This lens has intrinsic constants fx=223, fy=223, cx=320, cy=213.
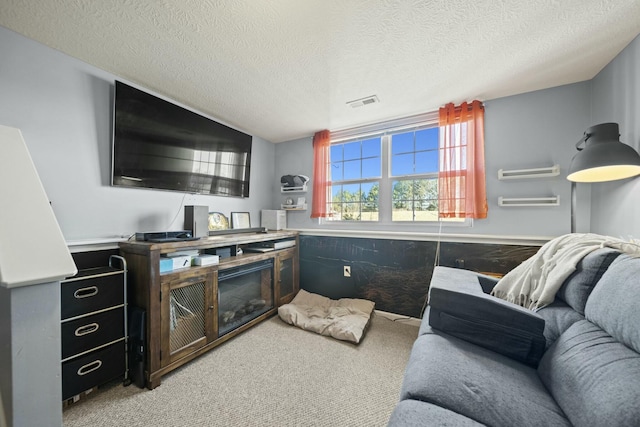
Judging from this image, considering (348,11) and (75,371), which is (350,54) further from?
(75,371)

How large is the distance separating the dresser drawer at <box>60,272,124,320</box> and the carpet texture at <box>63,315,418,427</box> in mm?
577

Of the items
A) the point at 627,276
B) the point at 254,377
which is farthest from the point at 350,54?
the point at 254,377

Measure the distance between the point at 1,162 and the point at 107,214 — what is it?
43.2 inches

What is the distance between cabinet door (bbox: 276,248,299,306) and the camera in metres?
2.65

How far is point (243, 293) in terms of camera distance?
7.54ft

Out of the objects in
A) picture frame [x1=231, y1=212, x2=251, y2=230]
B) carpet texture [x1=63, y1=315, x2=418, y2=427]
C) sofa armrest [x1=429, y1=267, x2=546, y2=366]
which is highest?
picture frame [x1=231, y1=212, x2=251, y2=230]

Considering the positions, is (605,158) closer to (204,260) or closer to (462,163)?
(462,163)

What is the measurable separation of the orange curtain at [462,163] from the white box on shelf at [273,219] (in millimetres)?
1982

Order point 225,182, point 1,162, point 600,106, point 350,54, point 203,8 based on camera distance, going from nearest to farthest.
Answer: point 1,162
point 203,8
point 350,54
point 600,106
point 225,182

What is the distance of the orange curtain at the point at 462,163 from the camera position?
2.17m

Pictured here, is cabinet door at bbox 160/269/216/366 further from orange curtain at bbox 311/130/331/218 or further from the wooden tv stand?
orange curtain at bbox 311/130/331/218

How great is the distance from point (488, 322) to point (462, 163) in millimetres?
1653

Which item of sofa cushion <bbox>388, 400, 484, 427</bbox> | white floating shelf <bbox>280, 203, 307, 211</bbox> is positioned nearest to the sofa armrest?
sofa cushion <bbox>388, 400, 484, 427</bbox>

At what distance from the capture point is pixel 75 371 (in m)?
1.31
